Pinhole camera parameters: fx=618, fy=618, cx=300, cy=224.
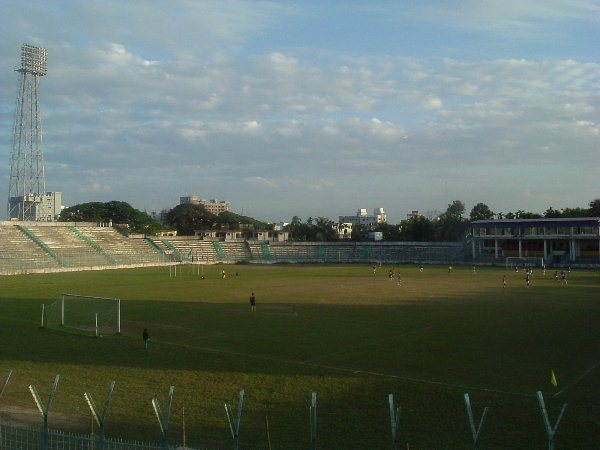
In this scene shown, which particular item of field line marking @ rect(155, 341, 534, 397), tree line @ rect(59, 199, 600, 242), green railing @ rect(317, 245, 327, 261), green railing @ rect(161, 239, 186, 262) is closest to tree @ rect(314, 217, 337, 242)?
tree line @ rect(59, 199, 600, 242)

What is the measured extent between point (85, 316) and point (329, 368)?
51.6 ft

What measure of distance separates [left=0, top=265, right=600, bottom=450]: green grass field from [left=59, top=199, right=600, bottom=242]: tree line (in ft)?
274

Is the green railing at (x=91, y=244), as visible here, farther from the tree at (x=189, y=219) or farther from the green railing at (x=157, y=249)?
the tree at (x=189, y=219)

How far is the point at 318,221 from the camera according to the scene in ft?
470

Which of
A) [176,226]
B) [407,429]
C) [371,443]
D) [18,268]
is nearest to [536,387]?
[407,429]

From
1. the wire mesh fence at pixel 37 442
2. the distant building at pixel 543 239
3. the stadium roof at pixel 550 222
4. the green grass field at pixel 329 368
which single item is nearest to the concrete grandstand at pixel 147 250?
the distant building at pixel 543 239

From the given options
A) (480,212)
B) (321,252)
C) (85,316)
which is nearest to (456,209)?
(480,212)

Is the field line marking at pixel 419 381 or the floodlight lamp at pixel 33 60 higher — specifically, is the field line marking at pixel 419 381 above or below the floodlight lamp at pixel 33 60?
below

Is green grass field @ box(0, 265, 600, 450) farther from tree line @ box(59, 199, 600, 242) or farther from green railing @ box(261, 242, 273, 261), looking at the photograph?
tree line @ box(59, 199, 600, 242)

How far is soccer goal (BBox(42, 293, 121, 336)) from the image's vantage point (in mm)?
28531

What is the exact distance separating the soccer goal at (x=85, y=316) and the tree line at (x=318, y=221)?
302 feet

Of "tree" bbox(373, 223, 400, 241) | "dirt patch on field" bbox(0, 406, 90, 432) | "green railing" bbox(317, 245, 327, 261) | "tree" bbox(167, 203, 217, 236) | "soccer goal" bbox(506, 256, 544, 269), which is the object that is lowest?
"dirt patch on field" bbox(0, 406, 90, 432)

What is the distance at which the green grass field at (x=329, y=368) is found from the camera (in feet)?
44.8

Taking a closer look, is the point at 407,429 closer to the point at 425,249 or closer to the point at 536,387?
the point at 536,387
